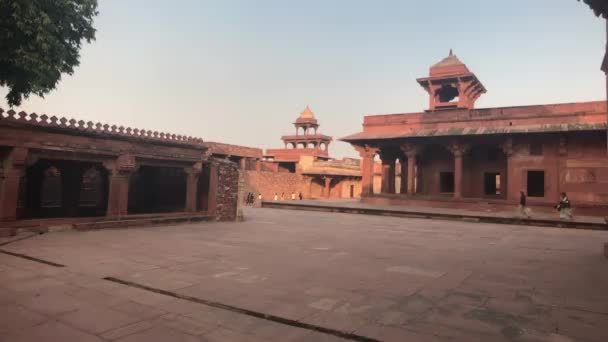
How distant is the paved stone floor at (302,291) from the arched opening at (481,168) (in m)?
14.9

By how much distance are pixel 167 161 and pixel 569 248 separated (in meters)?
12.3

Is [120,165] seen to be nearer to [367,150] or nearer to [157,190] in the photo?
[157,190]

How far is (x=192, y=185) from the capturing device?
1439 cm

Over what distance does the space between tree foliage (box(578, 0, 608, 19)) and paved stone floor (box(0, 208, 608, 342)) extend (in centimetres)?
444

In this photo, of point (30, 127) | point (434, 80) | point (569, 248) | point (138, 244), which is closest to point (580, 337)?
point (569, 248)

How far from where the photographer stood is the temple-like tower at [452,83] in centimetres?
2705

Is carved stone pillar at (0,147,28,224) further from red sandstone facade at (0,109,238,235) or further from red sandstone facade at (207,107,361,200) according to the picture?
red sandstone facade at (207,107,361,200)

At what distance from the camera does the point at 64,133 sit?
35.6ft

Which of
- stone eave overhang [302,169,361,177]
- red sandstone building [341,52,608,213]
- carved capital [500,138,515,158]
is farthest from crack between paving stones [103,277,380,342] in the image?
stone eave overhang [302,169,361,177]

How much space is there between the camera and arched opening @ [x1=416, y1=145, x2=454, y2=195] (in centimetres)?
2436

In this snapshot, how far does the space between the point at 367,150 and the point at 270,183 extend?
1218 centimetres

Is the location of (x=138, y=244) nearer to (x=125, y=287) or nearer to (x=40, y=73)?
(x=125, y=287)

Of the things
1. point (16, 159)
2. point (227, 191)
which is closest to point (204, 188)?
point (227, 191)

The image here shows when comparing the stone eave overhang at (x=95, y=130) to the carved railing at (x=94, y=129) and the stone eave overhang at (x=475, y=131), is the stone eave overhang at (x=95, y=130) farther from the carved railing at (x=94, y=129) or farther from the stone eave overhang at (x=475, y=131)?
the stone eave overhang at (x=475, y=131)
